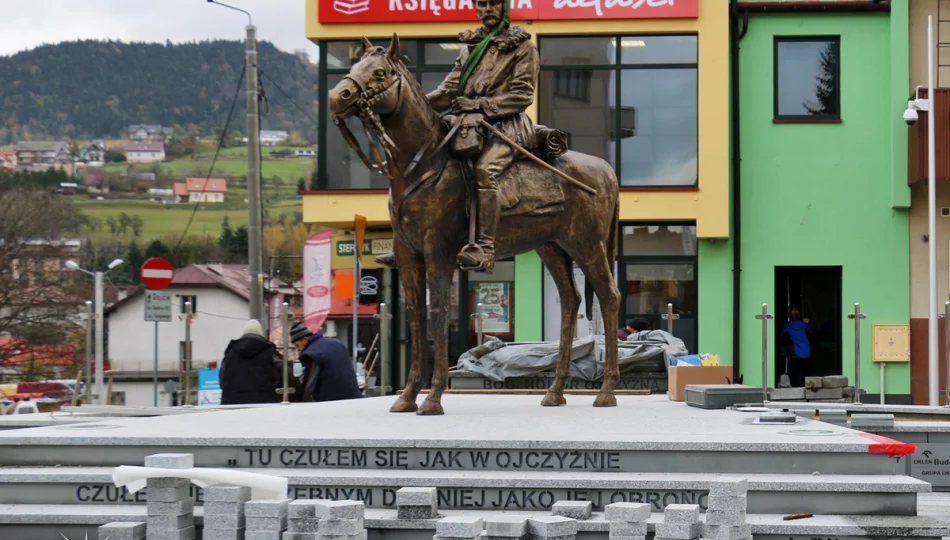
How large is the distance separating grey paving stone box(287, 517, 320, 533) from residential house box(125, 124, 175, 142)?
441ft

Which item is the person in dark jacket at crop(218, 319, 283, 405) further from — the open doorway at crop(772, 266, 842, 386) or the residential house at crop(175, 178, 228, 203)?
the residential house at crop(175, 178, 228, 203)

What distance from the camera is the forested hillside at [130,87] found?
144375 mm

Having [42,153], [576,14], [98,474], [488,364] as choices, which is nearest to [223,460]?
[98,474]

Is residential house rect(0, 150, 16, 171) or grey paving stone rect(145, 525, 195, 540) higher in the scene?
residential house rect(0, 150, 16, 171)

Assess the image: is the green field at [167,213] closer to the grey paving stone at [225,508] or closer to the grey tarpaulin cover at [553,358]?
the grey tarpaulin cover at [553,358]

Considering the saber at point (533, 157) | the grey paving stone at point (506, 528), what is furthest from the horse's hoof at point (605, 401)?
the grey paving stone at point (506, 528)

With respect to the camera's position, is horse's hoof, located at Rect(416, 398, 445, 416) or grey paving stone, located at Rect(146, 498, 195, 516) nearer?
grey paving stone, located at Rect(146, 498, 195, 516)

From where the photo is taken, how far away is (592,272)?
11250mm

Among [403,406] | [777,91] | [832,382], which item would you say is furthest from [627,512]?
[777,91]

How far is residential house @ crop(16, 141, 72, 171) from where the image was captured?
125562 mm

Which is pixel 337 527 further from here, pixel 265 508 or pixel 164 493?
pixel 164 493

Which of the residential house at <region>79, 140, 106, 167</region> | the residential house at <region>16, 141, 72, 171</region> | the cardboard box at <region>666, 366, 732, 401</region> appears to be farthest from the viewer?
the residential house at <region>79, 140, 106, 167</region>

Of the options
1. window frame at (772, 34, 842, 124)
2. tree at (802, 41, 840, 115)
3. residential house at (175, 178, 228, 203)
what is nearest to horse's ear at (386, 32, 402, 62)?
window frame at (772, 34, 842, 124)

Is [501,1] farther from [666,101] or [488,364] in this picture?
[666,101]
